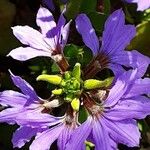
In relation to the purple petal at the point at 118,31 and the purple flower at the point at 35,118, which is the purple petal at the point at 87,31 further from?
the purple flower at the point at 35,118

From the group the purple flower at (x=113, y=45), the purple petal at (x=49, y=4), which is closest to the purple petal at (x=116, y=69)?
the purple flower at (x=113, y=45)

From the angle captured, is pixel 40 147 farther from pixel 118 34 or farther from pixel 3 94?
pixel 118 34

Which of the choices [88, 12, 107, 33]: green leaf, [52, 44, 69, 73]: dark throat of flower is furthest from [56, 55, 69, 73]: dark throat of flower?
[88, 12, 107, 33]: green leaf

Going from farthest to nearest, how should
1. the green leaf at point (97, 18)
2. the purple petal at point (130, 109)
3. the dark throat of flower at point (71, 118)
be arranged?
1. the green leaf at point (97, 18)
2. the dark throat of flower at point (71, 118)
3. the purple petal at point (130, 109)

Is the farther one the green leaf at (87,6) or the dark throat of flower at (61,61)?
the green leaf at (87,6)

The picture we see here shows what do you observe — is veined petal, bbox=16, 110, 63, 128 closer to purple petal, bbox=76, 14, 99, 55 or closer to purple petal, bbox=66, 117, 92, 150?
purple petal, bbox=66, 117, 92, 150

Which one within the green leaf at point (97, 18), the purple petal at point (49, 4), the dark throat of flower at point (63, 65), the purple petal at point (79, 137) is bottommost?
the purple petal at point (79, 137)

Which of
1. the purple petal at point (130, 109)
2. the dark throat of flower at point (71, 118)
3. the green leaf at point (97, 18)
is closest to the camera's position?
the purple petal at point (130, 109)
